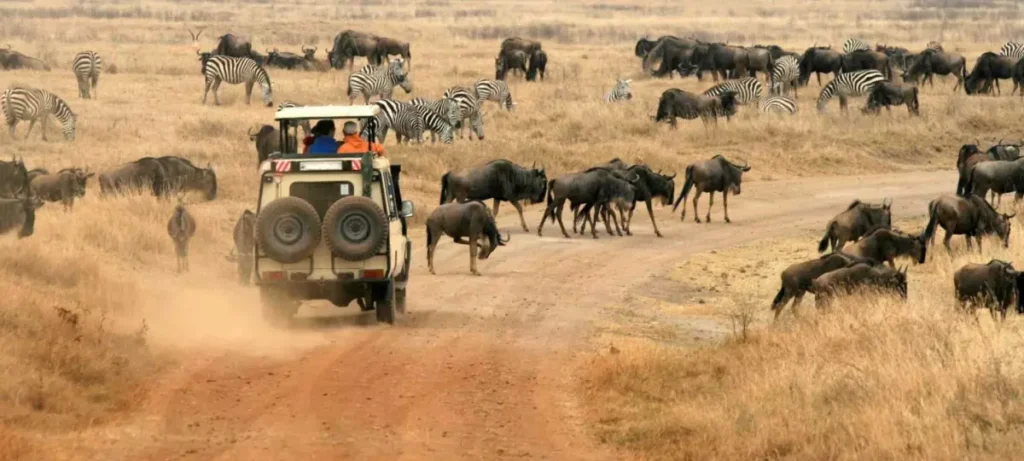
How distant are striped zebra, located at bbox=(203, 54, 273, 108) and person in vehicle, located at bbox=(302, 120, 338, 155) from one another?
83.8ft

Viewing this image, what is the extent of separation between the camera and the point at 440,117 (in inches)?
1302

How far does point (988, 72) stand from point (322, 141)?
36548 millimetres

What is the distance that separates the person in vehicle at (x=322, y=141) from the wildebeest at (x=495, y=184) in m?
7.25

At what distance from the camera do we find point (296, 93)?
139 ft

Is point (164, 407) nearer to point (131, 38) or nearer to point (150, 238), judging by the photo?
point (150, 238)

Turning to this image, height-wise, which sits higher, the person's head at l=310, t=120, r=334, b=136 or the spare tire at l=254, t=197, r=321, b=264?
the person's head at l=310, t=120, r=334, b=136

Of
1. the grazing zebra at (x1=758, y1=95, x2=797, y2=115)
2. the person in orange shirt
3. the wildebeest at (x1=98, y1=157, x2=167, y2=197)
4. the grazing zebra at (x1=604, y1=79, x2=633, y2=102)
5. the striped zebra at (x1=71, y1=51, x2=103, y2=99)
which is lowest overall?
the grazing zebra at (x1=758, y1=95, x2=797, y2=115)

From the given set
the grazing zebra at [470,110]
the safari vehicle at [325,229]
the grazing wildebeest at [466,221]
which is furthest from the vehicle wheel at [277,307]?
the grazing zebra at [470,110]

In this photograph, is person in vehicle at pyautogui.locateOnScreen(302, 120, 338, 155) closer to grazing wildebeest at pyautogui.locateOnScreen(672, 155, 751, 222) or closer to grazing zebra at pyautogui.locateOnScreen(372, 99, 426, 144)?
grazing wildebeest at pyautogui.locateOnScreen(672, 155, 751, 222)

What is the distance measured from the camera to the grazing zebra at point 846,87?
140 ft

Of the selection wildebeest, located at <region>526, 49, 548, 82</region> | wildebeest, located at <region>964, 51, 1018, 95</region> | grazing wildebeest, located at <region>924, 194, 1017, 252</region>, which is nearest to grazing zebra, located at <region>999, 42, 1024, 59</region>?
wildebeest, located at <region>964, 51, 1018, 95</region>

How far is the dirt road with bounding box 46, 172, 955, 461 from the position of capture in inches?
404

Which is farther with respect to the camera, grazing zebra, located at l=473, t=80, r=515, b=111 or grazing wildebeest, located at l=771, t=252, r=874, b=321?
grazing zebra, located at l=473, t=80, r=515, b=111

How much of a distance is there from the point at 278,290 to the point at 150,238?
5563 mm
